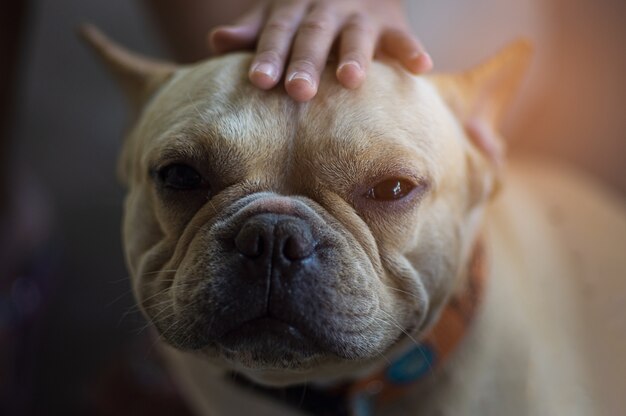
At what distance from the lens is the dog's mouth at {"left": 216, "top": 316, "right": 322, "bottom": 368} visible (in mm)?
1088

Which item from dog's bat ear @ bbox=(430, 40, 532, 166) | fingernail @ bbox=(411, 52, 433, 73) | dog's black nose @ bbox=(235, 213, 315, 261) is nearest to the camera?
dog's black nose @ bbox=(235, 213, 315, 261)

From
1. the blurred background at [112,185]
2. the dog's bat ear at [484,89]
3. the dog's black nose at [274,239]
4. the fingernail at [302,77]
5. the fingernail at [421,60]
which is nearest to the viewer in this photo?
the dog's black nose at [274,239]

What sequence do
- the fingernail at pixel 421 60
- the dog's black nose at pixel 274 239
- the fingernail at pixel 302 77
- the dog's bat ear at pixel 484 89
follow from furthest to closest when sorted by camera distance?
the dog's bat ear at pixel 484 89
the fingernail at pixel 421 60
the fingernail at pixel 302 77
the dog's black nose at pixel 274 239

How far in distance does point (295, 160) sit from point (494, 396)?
0.60m

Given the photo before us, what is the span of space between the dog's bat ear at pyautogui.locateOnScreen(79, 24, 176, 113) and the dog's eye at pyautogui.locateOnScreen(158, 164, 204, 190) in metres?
0.30

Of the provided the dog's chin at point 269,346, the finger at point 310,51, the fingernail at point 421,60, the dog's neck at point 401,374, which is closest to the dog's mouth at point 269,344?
the dog's chin at point 269,346

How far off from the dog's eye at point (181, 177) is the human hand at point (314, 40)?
182mm

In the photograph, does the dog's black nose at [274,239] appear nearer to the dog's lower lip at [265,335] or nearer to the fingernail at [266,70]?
the dog's lower lip at [265,335]

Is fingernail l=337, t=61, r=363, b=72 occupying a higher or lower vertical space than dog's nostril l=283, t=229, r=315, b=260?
higher

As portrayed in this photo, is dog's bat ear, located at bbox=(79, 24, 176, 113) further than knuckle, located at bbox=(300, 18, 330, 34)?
Yes

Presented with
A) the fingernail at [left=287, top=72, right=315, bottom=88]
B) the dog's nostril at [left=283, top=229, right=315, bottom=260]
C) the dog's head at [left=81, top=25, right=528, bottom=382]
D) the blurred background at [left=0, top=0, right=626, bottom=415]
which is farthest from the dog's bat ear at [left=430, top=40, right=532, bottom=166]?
the blurred background at [left=0, top=0, right=626, bottom=415]

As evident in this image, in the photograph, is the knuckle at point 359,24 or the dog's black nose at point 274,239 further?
the knuckle at point 359,24

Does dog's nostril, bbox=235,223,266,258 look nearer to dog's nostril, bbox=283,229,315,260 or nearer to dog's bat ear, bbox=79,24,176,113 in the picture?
dog's nostril, bbox=283,229,315,260

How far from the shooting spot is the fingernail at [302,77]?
3.84 feet
